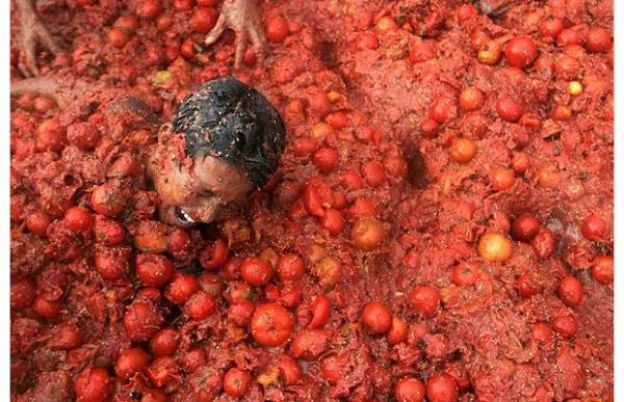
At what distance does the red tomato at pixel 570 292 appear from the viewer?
3834mm

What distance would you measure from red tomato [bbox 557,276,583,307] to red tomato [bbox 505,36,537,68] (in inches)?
64.3

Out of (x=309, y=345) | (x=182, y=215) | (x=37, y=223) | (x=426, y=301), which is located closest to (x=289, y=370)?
(x=309, y=345)

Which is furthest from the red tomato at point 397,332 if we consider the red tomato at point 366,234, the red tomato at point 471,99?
the red tomato at point 471,99

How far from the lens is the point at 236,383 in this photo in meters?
3.25

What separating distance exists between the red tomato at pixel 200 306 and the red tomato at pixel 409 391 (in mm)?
1136

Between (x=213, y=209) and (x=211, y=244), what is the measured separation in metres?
0.39

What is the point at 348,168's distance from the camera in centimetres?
411

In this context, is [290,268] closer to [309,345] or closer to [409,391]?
[309,345]

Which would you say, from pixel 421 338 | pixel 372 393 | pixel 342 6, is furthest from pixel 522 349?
pixel 342 6

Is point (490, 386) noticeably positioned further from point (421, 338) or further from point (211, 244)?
point (211, 244)

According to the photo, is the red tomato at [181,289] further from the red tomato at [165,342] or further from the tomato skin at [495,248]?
the tomato skin at [495,248]

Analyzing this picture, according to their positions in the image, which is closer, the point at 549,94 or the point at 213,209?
the point at 213,209

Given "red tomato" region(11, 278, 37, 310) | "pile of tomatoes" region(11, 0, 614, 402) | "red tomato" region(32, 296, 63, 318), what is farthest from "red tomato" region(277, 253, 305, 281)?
"red tomato" region(11, 278, 37, 310)

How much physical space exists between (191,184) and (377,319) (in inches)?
51.9
